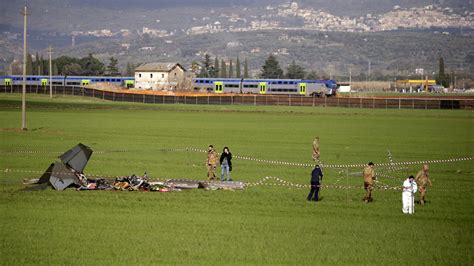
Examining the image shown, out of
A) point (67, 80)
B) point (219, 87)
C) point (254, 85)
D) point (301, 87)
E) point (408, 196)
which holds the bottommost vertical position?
point (408, 196)

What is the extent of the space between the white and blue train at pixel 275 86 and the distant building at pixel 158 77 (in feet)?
41.1

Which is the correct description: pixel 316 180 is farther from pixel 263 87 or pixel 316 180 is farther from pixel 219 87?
pixel 219 87

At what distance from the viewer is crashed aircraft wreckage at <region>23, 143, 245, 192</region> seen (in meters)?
31.3

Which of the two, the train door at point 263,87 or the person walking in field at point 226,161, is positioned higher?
the train door at point 263,87

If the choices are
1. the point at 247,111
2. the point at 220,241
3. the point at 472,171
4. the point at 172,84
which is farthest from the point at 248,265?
the point at 172,84

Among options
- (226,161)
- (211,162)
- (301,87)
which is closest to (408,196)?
(226,161)

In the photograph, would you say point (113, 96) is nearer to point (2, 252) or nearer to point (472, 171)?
point (472, 171)

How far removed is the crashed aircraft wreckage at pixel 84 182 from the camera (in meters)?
31.3

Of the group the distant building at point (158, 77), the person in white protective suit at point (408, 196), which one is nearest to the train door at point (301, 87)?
the distant building at point (158, 77)

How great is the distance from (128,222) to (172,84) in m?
126

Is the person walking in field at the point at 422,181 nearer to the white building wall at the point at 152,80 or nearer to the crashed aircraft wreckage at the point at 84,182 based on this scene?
the crashed aircraft wreckage at the point at 84,182

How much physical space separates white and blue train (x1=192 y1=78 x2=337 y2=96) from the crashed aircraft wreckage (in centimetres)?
9639

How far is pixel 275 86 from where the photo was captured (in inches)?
5320

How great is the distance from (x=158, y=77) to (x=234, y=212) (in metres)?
126
